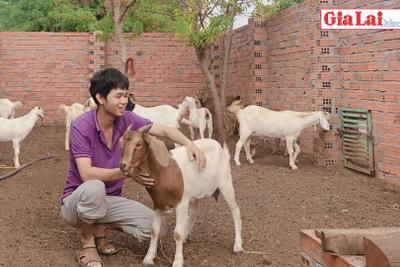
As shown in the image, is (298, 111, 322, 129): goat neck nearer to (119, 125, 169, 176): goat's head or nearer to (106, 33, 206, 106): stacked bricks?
(119, 125, 169, 176): goat's head

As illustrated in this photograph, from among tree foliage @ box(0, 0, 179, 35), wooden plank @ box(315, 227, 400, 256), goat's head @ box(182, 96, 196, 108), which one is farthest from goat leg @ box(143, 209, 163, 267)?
tree foliage @ box(0, 0, 179, 35)

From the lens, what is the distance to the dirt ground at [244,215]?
4.28 metres

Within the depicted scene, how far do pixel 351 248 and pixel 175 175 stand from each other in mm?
2045

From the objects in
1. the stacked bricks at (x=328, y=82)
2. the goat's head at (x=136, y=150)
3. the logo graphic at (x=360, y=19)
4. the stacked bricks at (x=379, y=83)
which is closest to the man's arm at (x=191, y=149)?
the goat's head at (x=136, y=150)

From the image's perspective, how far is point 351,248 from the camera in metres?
2.02

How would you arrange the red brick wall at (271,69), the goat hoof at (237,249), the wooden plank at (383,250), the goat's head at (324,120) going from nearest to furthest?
1. the wooden plank at (383,250)
2. the goat hoof at (237,249)
3. the red brick wall at (271,69)
4. the goat's head at (324,120)

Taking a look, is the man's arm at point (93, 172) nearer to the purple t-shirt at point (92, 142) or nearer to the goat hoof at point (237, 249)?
the purple t-shirt at point (92, 142)

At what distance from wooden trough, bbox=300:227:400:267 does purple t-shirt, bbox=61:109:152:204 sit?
2.06 metres

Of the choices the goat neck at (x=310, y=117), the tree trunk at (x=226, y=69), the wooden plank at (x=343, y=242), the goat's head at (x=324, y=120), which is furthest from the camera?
the tree trunk at (x=226, y=69)

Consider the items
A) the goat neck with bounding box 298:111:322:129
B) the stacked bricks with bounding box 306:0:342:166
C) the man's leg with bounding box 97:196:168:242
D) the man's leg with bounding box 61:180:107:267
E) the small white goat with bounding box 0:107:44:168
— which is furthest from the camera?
the small white goat with bounding box 0:107:44:168

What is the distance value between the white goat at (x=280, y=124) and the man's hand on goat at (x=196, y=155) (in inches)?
168

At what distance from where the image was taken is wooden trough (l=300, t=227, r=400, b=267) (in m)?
1.69

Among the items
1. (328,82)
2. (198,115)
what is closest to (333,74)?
(328,82)

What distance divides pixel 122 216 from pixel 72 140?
2.34ft
